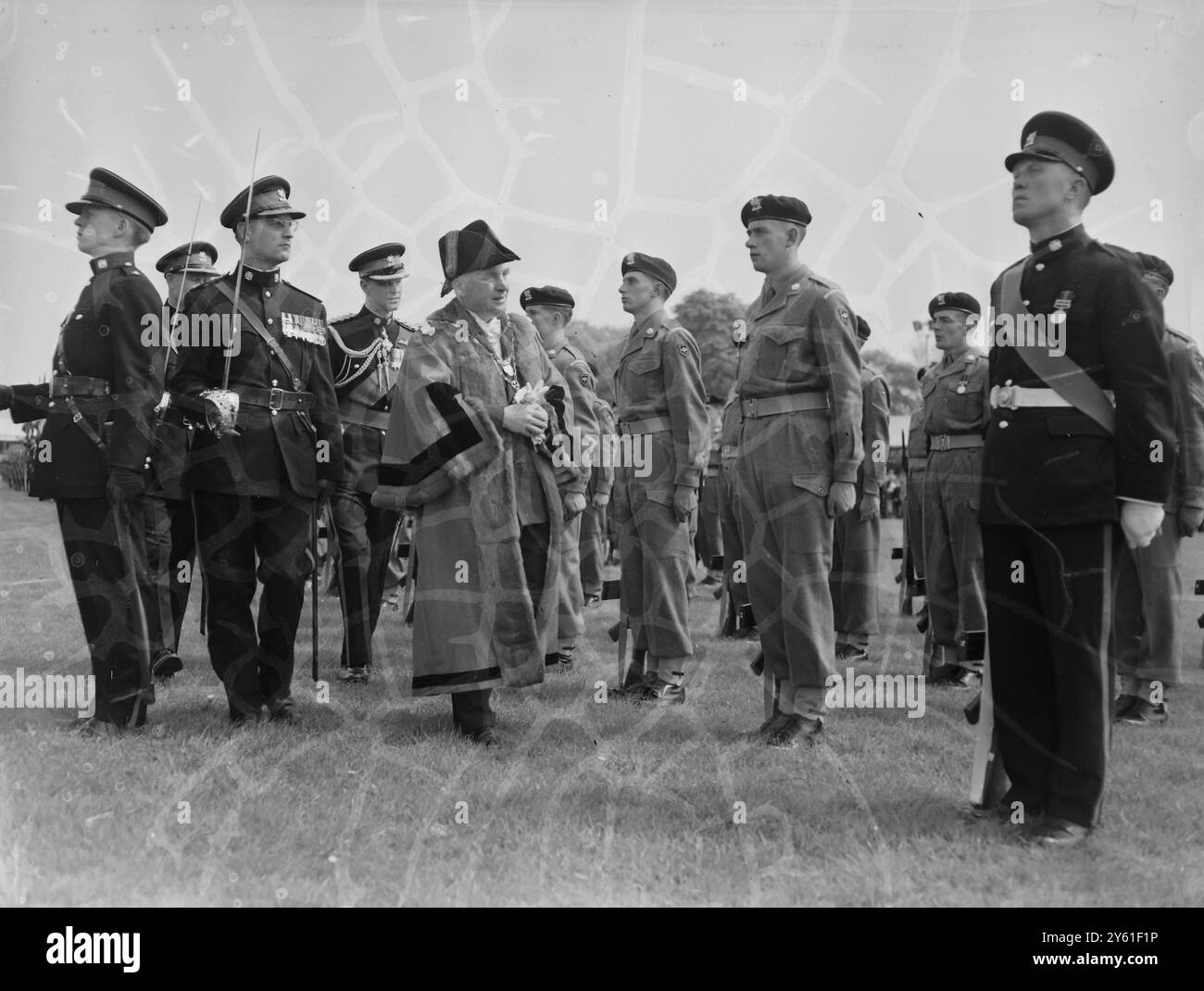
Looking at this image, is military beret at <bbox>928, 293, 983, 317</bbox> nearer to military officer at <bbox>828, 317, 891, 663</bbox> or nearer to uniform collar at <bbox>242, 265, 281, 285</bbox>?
military officer at <bbox>828, 317, 891, 663</bbox>

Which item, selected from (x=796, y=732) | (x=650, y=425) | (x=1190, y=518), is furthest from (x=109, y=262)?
(x=1190, y=518)

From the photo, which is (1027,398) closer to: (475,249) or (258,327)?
(475,249)

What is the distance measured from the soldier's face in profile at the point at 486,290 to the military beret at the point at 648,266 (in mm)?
1147

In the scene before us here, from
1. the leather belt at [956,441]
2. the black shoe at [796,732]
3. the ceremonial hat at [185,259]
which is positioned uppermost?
the ceremonial hat at [185,259]

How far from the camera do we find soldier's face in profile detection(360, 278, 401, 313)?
7.46m

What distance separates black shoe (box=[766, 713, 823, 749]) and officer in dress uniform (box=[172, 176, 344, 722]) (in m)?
2.20

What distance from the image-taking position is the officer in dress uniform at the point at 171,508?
555 centimetres

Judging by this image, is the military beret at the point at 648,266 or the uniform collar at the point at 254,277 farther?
the military beret at the point at 648,266

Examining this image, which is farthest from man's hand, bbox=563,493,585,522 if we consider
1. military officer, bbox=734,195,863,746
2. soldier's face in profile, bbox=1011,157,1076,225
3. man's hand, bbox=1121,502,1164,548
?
man's hand, bbox=1121,502,1164,548

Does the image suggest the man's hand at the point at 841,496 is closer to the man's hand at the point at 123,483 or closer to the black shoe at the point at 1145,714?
the black shoe at the point at 1145,714

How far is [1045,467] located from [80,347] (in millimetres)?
3989

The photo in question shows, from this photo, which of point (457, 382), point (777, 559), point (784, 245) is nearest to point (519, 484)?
point (457, 382)

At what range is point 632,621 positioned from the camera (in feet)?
21.9

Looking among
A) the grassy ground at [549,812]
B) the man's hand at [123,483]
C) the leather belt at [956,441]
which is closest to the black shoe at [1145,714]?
the grassy ground at [549,812]
